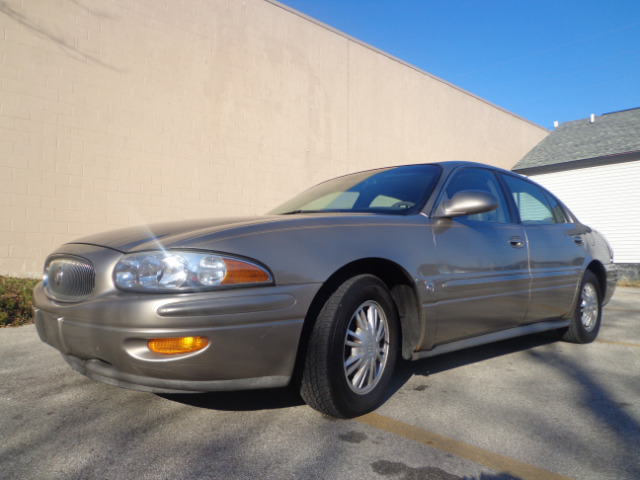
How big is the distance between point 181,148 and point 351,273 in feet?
23.5

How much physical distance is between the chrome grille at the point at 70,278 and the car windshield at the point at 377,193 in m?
1.53

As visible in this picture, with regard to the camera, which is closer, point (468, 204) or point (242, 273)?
point (242, 273)

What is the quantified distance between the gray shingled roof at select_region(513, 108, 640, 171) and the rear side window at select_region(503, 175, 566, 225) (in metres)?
12.6

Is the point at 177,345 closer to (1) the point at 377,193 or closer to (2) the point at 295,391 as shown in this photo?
(2) the point at 295,391

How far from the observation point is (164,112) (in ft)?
29.1

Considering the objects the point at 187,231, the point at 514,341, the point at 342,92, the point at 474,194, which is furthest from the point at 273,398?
the point at 342,92

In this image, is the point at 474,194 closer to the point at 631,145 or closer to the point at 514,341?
the point at 514,341

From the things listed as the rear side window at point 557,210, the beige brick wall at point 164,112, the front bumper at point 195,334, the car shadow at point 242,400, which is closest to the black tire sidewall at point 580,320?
the rear side window at point 557,210

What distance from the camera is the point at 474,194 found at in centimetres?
311

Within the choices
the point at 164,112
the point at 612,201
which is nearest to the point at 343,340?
the point at 164,112

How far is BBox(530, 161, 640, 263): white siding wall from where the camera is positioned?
48.9ft

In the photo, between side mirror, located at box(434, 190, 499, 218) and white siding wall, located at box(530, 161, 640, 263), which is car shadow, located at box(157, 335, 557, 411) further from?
white siding wall, located at box(530, 161, 640, 263)

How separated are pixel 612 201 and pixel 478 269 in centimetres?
1451

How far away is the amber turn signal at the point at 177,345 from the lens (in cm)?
212
